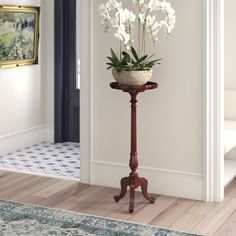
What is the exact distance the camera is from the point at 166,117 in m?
4.98

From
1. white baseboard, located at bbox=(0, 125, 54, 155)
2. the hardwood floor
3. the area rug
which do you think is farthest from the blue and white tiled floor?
the area rug

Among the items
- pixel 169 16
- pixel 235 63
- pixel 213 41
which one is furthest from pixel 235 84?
pixel 169 16

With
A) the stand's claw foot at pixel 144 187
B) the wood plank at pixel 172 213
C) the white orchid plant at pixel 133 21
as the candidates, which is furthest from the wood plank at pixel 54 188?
the white orchid plant at pixel 133 21

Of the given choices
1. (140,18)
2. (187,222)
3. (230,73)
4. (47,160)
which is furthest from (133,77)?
(47,160)

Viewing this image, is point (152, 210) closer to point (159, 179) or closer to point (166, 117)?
point (159, 179)

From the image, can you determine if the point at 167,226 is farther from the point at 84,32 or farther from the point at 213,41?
the point at 84,32

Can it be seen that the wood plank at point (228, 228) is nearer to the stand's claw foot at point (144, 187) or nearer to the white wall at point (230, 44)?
the stand's claw foot at point (144, 187)

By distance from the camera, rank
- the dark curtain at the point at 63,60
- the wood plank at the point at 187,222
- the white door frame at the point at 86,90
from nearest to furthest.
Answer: the wood plank at the point at 187,222, the white door frame at the point at 86,90, the dark curtain at the point at 63,60

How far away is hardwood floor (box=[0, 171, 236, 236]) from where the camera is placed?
4.30m

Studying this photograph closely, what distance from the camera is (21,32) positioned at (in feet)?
22.5

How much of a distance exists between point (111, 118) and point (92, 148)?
1.14ft

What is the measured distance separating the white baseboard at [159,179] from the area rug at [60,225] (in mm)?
814

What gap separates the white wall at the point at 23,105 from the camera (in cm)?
679

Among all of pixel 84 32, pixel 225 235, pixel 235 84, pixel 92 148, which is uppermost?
pixel 84 32
